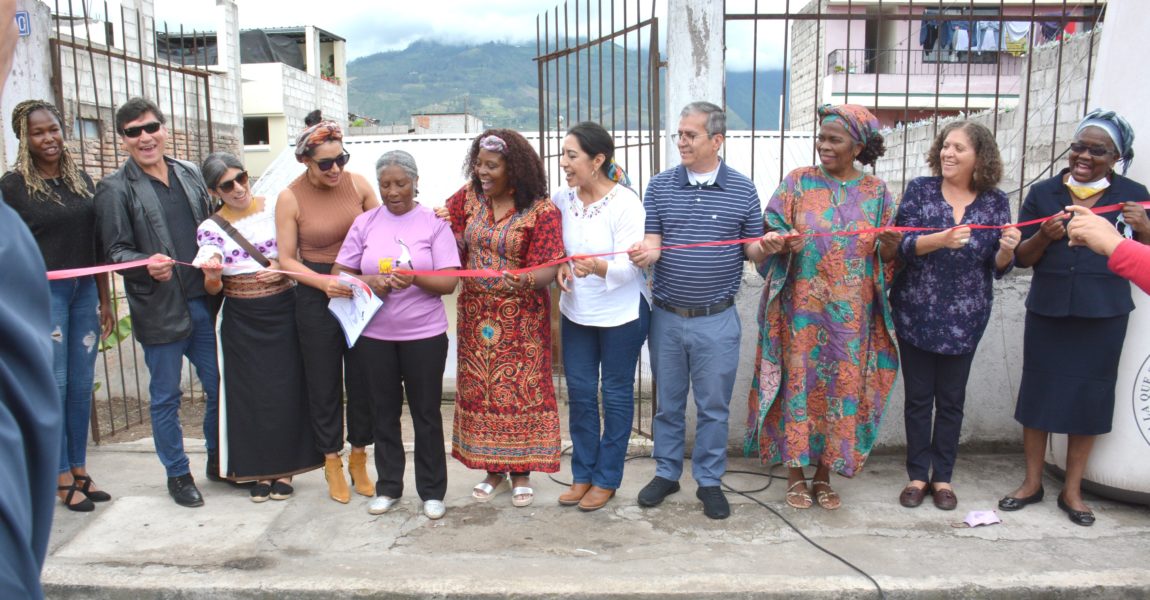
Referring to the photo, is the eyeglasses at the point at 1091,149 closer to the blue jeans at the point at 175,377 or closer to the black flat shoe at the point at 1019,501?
the black flat shoe at the point at 1019,501

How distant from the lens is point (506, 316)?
4195 millimetres

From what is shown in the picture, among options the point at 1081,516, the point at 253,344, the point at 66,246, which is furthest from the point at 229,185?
the point at 1081,516

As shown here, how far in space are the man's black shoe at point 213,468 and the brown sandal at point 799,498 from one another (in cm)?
305

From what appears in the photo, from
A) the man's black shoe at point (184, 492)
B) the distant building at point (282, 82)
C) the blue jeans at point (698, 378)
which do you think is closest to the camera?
the blue jeans at point (698, 378)

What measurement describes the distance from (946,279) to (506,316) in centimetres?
216

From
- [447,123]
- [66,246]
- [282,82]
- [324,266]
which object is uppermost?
[282,82]

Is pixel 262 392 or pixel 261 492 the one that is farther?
pixel 261 492

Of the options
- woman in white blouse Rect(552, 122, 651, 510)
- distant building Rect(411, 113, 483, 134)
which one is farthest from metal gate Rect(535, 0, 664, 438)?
distant building Rect(411, 113, 483, 134)

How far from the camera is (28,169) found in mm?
4168

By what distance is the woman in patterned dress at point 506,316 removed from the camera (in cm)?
412

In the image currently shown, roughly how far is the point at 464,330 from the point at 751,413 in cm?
160

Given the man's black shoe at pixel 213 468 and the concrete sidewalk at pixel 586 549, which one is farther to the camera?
the man's black shoe at pixel 213 468

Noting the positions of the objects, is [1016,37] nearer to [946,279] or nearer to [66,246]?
[946,279]

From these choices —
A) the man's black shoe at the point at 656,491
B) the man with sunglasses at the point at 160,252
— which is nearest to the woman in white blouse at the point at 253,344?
the man with sunglasses at the point at 160,252
